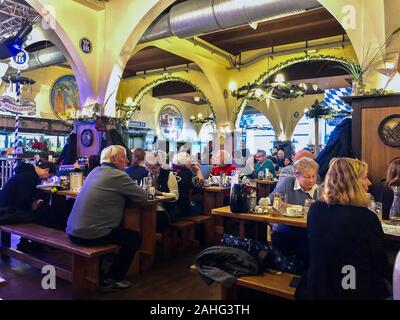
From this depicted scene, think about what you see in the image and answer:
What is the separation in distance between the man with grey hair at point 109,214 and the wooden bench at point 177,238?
3.32 ft

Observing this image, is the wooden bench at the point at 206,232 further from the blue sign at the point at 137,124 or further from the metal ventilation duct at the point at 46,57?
the blue sign at the point at 137,124

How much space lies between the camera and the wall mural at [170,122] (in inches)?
587

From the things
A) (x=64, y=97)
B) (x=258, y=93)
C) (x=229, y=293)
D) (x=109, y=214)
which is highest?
(x=64, y=97)

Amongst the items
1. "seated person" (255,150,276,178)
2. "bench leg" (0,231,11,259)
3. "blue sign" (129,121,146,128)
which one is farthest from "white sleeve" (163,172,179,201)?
"blue sign" (129,121,146,128)

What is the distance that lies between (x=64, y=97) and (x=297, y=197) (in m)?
9.94

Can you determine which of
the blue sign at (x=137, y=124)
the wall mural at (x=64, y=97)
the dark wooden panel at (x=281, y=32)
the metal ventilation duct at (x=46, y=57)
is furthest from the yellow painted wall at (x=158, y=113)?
the dark wooden panel at (x=281, y=32)

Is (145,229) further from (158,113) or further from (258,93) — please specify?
(158,113)

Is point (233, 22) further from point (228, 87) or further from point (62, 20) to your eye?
point (228, 87)

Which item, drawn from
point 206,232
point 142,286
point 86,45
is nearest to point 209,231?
point 206,232

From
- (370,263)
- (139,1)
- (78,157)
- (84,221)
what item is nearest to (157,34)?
(139,1)

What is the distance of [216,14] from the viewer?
522 cm

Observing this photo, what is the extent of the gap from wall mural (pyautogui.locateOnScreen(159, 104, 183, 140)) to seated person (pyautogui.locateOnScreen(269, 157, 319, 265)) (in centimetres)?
1205

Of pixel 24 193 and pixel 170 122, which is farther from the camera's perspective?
pixel 170 122

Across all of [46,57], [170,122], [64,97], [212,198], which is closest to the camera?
[212,198]
